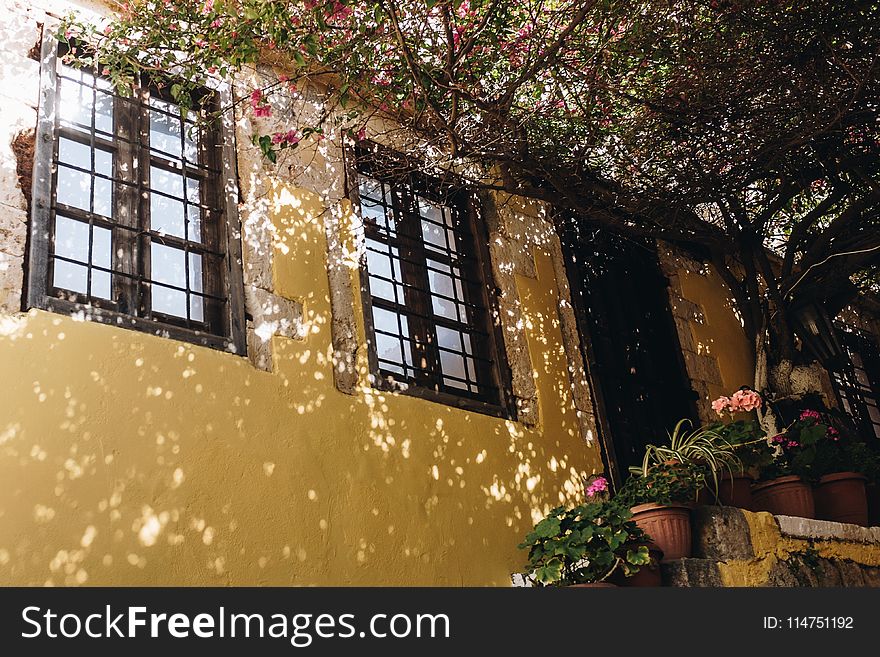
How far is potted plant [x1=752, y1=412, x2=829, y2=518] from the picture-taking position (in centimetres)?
497

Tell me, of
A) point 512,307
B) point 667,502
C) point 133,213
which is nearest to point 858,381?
→ point 512,307

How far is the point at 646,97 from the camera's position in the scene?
526cm

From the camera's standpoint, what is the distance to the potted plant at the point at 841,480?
201 inches

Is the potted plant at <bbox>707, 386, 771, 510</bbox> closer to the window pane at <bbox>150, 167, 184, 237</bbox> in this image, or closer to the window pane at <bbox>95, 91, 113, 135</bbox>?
the window pane at <bbox>150, 167, 184, 237</bbox>

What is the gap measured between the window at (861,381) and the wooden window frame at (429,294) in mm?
4193

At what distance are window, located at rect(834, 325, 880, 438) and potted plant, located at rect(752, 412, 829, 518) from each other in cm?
287

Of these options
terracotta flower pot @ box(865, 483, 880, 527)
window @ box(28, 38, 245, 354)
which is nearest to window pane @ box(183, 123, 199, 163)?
window @ box(28, 38, 245, 354)

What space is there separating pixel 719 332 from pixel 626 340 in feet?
4.29

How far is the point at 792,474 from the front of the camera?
5.06 m

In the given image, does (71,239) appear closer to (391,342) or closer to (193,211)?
(193,211)

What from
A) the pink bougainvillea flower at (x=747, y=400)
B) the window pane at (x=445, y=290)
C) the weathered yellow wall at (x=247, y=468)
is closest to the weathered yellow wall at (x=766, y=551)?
the pink bougainvillea flower at (x=747, y=400)

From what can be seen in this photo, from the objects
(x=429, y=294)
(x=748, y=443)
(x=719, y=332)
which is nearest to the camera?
(x=748, y=443)

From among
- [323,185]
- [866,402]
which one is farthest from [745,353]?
[323,185]

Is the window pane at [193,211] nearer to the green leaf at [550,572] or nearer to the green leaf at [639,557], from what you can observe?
the green leaf at [550,572]
